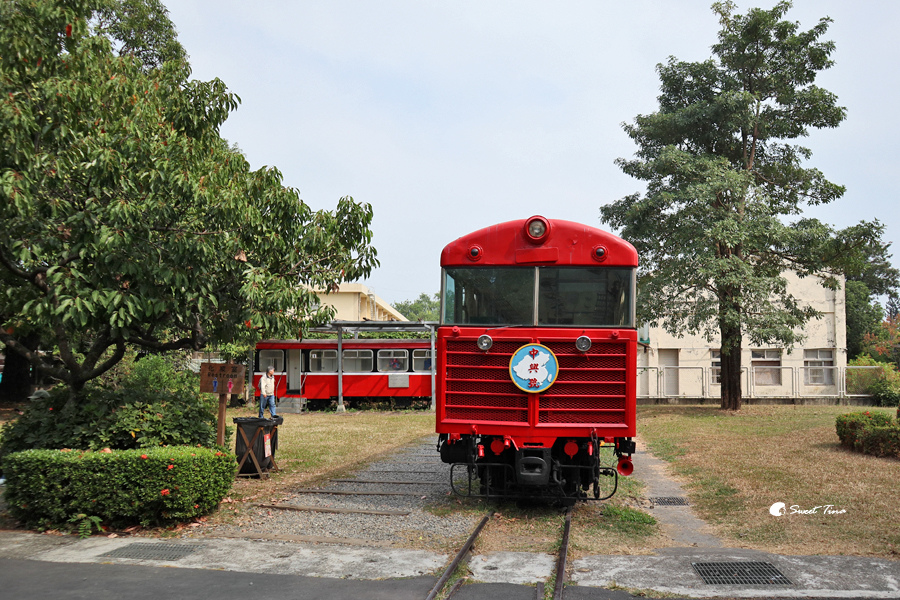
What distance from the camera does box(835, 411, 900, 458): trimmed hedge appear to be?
38.4ft

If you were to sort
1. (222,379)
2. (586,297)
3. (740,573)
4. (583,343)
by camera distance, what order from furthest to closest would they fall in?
(222,379) → (586,297) → (583,343) → (740,573)

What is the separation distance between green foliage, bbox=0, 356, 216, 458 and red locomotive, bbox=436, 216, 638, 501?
9.90 feet

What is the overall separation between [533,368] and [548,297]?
84 centimetres

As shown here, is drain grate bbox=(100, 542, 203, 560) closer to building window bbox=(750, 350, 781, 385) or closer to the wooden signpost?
the wooden signpost

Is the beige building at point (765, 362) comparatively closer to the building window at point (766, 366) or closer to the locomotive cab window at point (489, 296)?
the building window at point (766, 366)

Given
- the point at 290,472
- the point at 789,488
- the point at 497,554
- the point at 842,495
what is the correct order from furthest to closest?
1. the point at 290,472
2. the point at 789,488
3. the point at 842,495
4. the point at 497,554

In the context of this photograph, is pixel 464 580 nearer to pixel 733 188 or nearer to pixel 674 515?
pixel 674 515

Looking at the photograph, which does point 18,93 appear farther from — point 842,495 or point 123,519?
point 842,495

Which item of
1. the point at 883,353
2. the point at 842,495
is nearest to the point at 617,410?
the point at 842,495

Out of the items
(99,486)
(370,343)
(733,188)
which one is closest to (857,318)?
(733,188)

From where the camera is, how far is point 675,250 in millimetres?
23250

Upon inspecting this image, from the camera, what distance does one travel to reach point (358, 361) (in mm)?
27125

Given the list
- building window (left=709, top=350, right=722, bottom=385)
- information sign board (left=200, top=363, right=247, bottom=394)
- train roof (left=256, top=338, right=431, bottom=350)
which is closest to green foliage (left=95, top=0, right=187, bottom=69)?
train roof (left=256, top=338, right=431, bottom=350)

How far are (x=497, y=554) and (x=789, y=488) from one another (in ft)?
16.4
